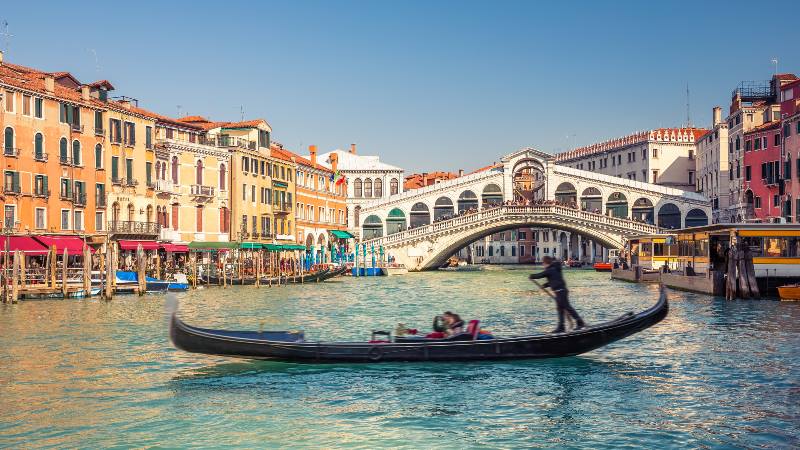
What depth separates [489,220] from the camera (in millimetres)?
44156

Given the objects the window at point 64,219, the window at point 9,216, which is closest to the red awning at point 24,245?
the window at point 9,216

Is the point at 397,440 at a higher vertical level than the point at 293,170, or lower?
lower

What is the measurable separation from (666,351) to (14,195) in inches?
749

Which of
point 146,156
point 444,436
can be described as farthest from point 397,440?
point 146,156

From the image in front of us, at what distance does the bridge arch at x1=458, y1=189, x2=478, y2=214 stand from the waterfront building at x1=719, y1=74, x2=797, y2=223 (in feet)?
44.9

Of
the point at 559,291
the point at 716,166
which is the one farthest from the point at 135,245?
the point at 716,166

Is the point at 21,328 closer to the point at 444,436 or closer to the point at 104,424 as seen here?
the point at 104,424

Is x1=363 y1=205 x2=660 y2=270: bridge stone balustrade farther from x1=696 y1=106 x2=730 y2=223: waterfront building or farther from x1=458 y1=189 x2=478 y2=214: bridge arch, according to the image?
x1=458 y1=189 x2=478 y2=214: bridge arch

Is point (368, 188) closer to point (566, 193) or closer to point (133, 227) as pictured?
point (566, 193)

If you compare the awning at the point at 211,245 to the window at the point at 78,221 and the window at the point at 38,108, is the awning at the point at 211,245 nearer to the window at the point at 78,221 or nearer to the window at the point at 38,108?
the window at the point at 78,221

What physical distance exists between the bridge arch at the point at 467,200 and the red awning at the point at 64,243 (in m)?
27.1

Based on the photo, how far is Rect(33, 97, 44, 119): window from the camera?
86.9 ft

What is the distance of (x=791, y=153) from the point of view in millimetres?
34656

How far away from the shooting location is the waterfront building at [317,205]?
44312 mm
